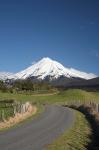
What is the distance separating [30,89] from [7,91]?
26003 mm

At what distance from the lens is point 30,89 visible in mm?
181500

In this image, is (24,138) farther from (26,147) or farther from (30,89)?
(30,89)

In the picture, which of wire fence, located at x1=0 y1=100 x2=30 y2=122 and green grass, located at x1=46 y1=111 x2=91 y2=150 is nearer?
green grass, located at x1=46 y1=111 x2=91 y2=150

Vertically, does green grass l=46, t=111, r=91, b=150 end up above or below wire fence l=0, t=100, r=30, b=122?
below

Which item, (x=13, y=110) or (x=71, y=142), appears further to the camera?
(x=13, y=110)

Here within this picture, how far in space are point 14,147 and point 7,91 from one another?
135346mm

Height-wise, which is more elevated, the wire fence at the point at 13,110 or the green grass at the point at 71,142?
the wire fence at the point at 13,110

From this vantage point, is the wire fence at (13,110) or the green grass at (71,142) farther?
the wire fence at (13,110)

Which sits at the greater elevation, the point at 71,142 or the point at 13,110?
the point at 13,110

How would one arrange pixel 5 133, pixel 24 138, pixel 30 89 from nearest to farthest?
pixel 24 138
pixel 5 133
pixel 30 89

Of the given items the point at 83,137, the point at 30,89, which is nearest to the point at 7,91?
the point at 30,89

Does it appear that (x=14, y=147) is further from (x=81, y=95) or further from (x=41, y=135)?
(x=81, y=95)

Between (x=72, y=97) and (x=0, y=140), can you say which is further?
(x=72, y=97)

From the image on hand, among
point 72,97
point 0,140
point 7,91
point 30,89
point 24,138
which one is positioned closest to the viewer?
point 0,140
